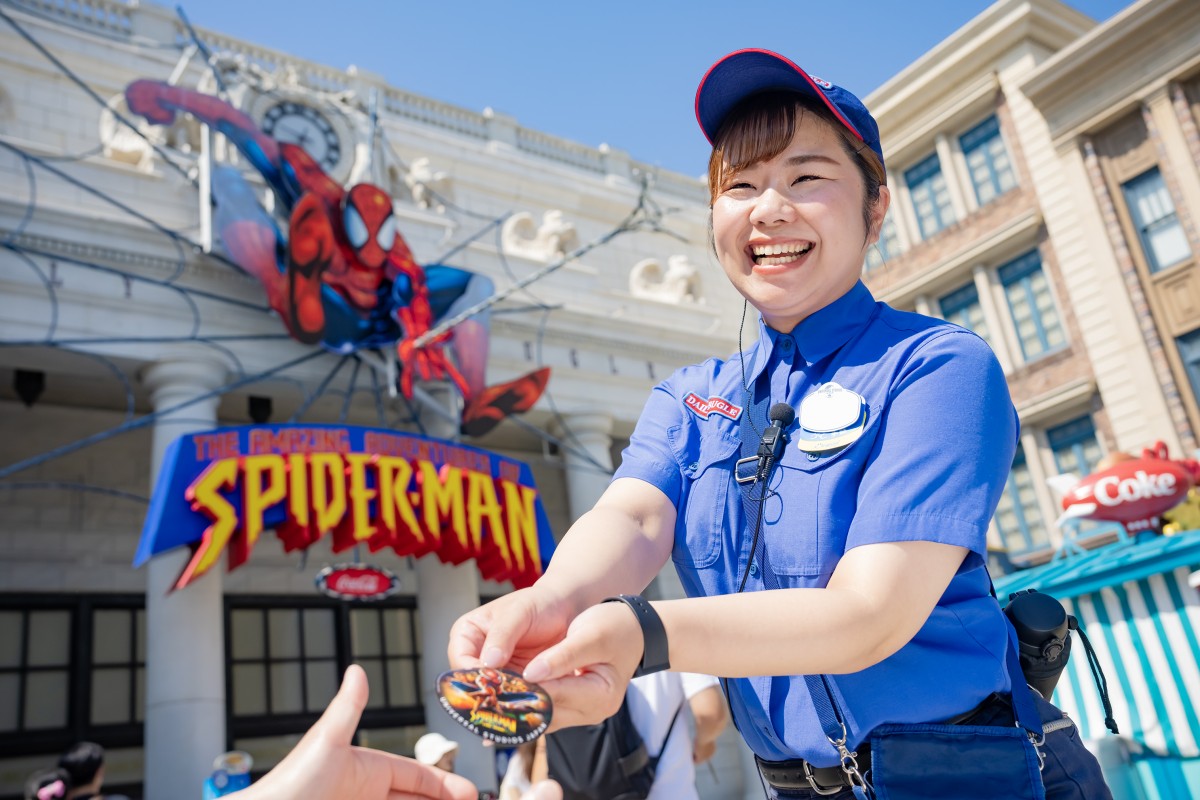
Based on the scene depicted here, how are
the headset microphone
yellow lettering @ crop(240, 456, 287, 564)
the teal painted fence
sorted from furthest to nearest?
yellow lettering @ crop(240, 456, 287, 564)
the teal painted fence
the headset microphone

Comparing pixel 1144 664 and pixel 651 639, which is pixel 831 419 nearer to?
pixel 651 639

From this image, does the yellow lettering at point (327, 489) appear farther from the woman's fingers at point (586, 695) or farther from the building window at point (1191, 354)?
the building window at point (1191, 354)

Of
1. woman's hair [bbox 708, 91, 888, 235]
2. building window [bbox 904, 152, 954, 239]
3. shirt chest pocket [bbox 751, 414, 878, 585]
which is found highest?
building window [bbox 904, 152, 954, 239]

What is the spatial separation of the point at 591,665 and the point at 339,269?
38.7 ft

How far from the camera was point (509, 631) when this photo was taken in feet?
4.19


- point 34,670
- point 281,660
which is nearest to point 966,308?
point 281,660

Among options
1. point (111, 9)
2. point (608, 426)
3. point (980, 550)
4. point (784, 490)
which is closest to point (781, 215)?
point (784, 490)

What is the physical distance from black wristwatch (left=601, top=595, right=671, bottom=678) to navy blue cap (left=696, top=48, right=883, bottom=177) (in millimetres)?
988

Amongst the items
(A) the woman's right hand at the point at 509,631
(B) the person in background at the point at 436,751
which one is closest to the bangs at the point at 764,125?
(A) the woman's right hand at the point at 509,631

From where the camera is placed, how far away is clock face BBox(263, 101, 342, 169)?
1406cm

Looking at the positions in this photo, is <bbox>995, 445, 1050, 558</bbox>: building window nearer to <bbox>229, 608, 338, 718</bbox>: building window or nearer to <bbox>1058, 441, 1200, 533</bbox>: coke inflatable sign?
<bbox>1058, 441, 1200, 533</bbox>: coke inflatable sign

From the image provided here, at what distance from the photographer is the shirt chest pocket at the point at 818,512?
63.8 inches

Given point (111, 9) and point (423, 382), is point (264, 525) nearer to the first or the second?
point (423, 382)

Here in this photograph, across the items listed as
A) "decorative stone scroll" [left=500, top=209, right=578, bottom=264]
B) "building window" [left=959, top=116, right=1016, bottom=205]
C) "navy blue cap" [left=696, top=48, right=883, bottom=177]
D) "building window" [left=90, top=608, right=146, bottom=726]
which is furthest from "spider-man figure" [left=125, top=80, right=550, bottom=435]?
"building window" [left=959, top=116, right=1016, bottom=205]
